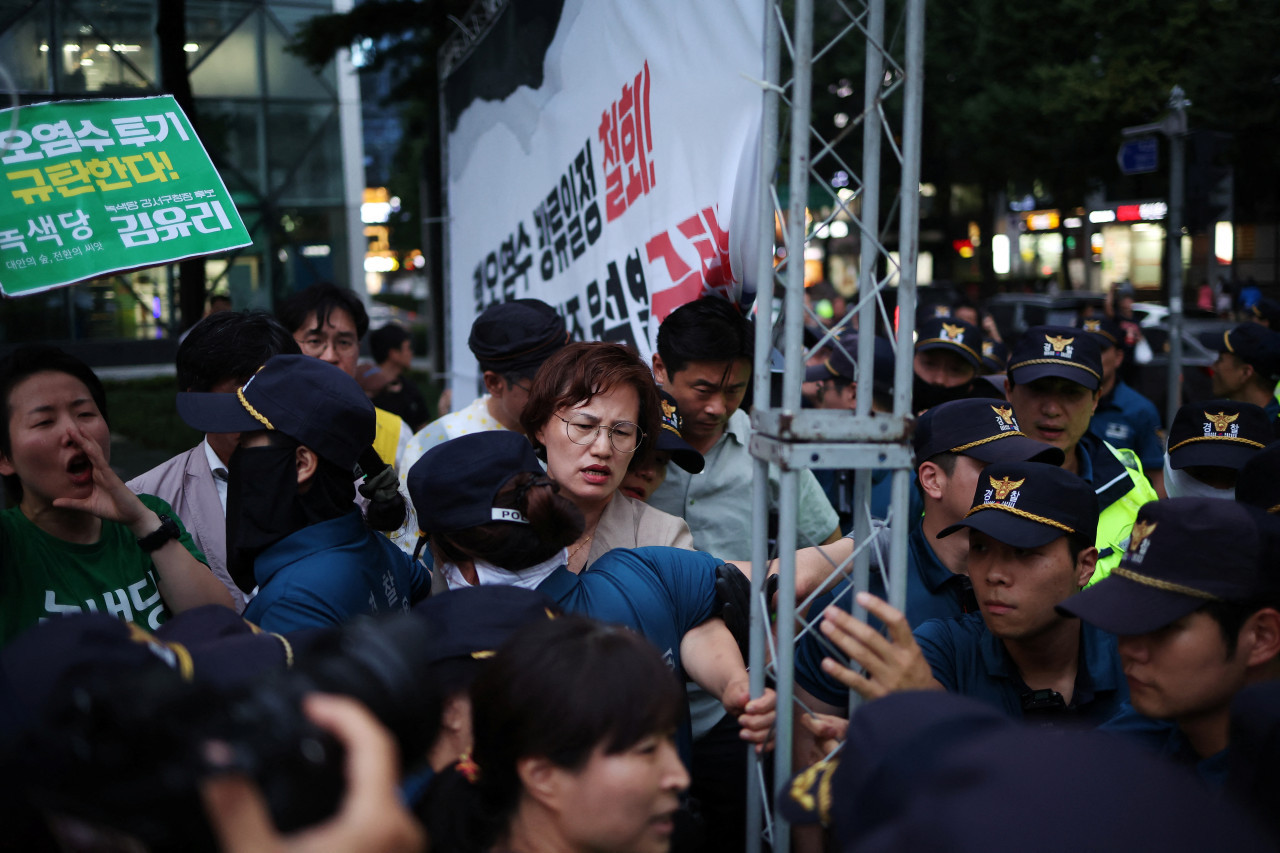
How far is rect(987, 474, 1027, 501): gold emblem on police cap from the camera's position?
103 inches

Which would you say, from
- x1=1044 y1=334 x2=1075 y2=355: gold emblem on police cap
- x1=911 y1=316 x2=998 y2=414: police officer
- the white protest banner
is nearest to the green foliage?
the white protest banner

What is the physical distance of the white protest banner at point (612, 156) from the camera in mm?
3363

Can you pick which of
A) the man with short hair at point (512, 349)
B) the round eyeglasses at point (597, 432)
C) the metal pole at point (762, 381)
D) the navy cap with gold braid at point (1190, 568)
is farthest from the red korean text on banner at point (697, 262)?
the navy cap with gold braid at point (1190, 568)

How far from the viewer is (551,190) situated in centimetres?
532

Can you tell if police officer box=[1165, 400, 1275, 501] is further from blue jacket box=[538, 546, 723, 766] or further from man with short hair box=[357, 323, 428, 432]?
man with short hair box=[357, 323, 428, 432]

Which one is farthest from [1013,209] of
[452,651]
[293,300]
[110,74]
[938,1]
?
[452,651]

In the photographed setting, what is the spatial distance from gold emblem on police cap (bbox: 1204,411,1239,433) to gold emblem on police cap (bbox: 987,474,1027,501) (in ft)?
5.27

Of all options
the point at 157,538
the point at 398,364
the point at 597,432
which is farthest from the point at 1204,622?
the point at 398,364

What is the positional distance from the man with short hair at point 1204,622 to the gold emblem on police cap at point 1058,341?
8.01ft

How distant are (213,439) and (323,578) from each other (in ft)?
4.26

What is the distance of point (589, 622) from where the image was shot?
69.2 inches

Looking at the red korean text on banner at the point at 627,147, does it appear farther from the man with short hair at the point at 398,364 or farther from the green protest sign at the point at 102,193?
the man with short hair at the point at 398,364

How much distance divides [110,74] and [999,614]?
17264 mm

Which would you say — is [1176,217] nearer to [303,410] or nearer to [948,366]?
[948,366]
